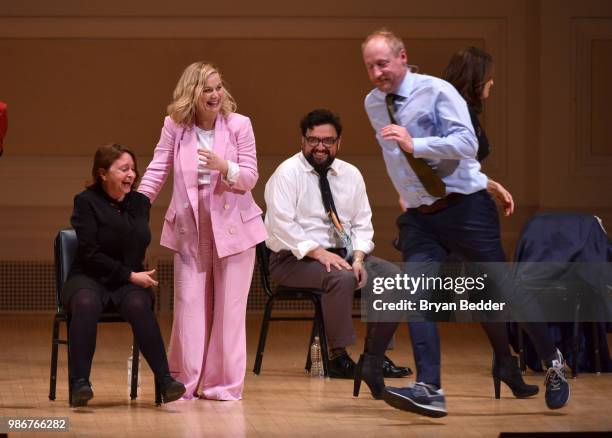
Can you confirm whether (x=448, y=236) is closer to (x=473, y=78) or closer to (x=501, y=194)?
(x=501, y=194)

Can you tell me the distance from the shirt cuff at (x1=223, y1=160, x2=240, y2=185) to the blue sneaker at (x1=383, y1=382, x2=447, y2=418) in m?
1.08

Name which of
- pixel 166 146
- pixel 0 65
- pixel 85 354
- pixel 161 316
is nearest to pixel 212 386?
pixel 85 354

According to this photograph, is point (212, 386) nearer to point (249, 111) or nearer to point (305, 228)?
point (305, 228)

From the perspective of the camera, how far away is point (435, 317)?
4.64 metres

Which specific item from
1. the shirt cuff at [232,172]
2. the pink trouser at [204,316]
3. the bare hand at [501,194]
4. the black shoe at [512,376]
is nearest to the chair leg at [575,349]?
the black shoe at [512,376]

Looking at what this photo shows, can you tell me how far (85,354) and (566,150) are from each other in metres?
4.27

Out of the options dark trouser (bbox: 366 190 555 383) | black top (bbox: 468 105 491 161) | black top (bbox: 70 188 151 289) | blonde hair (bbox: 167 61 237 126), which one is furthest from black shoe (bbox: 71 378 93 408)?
black top (bbox: 468 105 491 161)

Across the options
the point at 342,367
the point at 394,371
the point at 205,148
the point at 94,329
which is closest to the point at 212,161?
the point at 205,148

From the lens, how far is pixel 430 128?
4539 mm

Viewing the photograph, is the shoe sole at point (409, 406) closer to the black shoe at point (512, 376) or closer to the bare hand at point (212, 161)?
the black shoe at point (512, 376)

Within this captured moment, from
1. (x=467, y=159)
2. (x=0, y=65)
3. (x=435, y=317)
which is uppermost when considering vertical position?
(x=0, y=65)

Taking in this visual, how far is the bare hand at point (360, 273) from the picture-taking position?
5898mm

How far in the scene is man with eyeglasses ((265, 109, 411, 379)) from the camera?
5848 millimetres

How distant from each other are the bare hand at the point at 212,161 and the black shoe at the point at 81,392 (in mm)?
936
